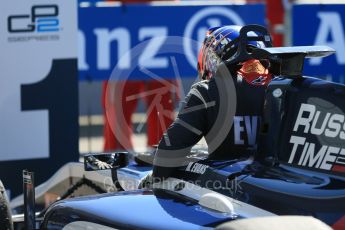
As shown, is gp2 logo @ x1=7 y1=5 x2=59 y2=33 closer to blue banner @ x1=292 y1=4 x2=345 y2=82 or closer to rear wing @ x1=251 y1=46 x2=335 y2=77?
rear wing @ x1=251 y1=46 x2=335 y2=77

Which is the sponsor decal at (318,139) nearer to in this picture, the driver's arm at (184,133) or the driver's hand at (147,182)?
the driver's arm at (184,133)

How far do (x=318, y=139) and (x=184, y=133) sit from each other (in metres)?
0.66

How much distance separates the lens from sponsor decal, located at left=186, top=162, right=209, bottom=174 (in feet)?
12.3

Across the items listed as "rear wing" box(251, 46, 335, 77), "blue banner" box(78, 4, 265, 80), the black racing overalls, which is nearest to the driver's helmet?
the black racing overalls

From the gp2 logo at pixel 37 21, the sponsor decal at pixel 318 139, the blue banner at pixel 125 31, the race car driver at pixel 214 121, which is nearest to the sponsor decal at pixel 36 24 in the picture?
the gp2 logo at pixel 37 21

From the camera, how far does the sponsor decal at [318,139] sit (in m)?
3.43

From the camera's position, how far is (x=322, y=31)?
8.45m

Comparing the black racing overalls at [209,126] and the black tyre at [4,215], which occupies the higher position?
the black racing overalls at [209,126]

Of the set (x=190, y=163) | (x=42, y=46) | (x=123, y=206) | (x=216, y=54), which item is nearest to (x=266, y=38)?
(x=216, y=54)

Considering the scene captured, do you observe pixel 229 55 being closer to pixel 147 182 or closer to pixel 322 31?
pixel 147 182

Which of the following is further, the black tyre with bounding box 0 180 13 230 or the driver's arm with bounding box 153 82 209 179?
the black tyre with bounding box 0 180 13 230

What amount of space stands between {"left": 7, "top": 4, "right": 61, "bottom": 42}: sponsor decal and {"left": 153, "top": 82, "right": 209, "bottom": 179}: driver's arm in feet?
7.46

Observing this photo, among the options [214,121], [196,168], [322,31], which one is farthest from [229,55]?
[322,31]

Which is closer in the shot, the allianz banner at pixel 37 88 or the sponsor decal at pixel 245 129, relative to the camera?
the sponsor decal at pixel 245 129
